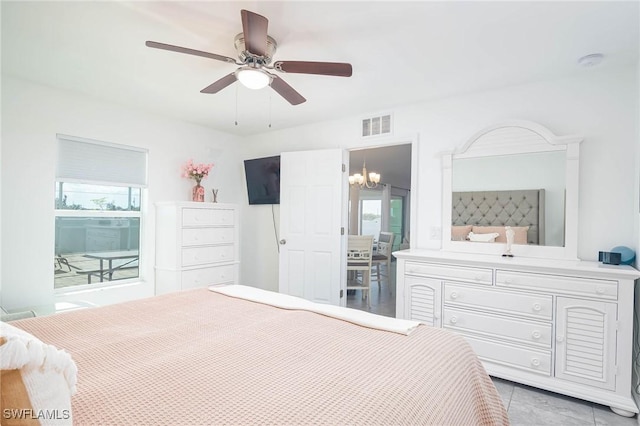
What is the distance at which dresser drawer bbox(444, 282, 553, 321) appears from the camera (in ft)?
7.60

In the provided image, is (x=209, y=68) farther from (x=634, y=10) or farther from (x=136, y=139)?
(x=634, y=10)

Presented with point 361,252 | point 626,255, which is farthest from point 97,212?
point 626,255

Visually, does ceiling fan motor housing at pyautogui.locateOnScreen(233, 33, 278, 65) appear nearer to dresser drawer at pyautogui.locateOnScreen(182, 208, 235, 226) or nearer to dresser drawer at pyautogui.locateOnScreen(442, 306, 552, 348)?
dresser drawer at pyautogui.locateOnScreen(182, 208, 235, 226)

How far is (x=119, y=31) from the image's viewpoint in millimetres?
2025

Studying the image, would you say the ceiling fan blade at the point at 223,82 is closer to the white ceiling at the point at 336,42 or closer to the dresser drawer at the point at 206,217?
the white ceiling at the point at 336,42

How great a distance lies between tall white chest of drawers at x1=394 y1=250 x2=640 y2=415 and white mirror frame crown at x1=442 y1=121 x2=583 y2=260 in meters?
0.18

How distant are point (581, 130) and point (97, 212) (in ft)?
14.6

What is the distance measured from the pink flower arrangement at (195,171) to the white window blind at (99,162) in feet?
1.46

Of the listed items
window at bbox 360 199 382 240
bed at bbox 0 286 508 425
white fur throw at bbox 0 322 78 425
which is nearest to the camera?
white fur throw at bbox 0 322 78 425

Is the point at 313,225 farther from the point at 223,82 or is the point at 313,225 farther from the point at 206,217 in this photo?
the point at 223,82

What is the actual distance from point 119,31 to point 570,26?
2738 mm

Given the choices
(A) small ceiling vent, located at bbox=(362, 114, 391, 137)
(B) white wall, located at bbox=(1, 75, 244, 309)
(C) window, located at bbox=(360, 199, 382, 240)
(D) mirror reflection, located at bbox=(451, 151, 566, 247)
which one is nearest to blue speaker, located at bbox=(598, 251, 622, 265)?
(D) mirror reflection, located at bbox=(451, 151, 566, 247)

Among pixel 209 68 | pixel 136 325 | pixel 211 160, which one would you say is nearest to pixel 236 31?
pixel 209 68

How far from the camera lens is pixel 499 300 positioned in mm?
2469
